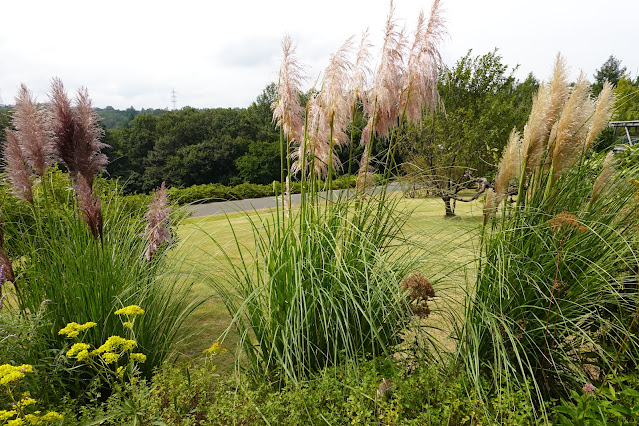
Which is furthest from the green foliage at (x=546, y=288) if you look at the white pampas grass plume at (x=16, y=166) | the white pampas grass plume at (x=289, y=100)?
the white pampas grass plume at (x=16, y=166)

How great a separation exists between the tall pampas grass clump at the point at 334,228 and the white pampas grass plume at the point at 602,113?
1.08 m

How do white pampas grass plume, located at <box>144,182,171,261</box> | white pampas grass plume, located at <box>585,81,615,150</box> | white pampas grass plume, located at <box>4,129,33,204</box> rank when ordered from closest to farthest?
1. white pampas grass plume, located at <box>585,81,615,150</box>
2. white pampas grass plume, located at <box>4,129,33,204</box>
3. white pampas grass plume, located at <box>144,182,171,261</box>

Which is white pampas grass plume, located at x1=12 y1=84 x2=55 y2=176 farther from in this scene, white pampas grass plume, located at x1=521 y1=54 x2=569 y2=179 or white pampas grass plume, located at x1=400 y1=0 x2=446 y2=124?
white pampas grass plume, located at x1=521 y1=54 x2=569 y2=179

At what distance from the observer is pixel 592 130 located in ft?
8.32

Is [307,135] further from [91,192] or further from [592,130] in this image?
[592,130]

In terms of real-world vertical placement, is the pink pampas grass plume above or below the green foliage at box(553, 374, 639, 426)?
above

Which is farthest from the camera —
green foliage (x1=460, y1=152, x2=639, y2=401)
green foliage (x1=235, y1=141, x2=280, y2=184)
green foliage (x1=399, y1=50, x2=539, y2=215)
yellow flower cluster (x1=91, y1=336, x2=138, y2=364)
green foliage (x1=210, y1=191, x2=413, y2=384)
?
green foliage (x1=235, y1=141, x2=280, y2=184)

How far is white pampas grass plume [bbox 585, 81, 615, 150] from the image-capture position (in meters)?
2.47

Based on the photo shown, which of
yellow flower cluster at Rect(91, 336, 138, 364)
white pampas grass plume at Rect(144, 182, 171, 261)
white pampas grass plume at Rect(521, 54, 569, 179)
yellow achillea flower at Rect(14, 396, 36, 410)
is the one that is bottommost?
yellow achillea flower at Rect(14, 396, 36, 410)

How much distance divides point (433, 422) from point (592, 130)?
2.18 meters

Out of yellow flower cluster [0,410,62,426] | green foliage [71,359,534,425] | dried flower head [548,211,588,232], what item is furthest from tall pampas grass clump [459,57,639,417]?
yellow flower cluster [0,410,62,426]

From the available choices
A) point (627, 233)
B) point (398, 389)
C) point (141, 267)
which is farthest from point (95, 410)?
point (627, 233)

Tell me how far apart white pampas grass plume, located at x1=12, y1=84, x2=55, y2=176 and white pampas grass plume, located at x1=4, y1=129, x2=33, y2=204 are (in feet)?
0.12

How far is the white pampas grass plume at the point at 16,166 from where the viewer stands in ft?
8.48
